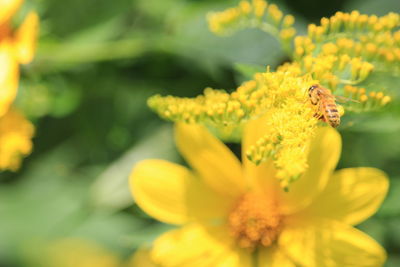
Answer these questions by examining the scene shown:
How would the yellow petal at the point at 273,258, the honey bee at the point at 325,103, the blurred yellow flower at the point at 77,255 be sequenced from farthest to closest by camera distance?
the blurred yellow flower at the point at 77,255 < the yellow petal at the point at 273,258 < the honey bee at the point at 325,103

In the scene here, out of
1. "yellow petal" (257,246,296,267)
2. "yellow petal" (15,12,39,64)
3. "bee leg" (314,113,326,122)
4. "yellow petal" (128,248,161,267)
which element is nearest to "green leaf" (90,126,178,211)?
"yellow petal" (128,248,161,267)

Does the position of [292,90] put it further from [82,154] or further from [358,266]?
[82,154]

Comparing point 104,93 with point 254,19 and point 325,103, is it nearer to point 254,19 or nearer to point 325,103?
point 254,19

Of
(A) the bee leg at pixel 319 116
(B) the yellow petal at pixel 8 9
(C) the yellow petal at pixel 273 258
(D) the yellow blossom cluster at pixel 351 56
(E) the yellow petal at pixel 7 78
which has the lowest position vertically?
(C) the yellow petal at pixel 273 258

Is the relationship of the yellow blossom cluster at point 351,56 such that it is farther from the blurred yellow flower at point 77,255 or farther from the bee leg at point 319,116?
the blurred yellow flower at point 77,255

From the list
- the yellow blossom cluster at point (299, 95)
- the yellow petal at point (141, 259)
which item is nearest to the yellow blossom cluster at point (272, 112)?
the yellow blossom cluster at point (299, 95)

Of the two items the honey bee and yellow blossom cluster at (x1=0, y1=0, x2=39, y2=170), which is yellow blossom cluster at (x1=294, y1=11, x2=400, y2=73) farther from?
yellow blossom cluster at (x1=0, y1=0, x2=39, y2=170)
